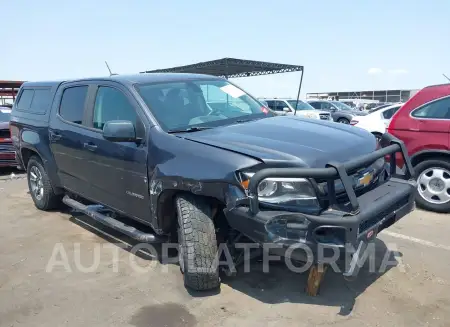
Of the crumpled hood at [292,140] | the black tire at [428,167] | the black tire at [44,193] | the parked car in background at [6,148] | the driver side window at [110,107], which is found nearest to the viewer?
the crumpled hood at [292,140]

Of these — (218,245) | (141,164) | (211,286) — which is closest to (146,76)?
(141,164)

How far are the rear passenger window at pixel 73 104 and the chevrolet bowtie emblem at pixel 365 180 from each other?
3013 millimetres

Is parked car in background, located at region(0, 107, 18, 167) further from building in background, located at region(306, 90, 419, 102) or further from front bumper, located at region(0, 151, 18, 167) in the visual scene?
building in background, located at region(306, 90, 419, 102)

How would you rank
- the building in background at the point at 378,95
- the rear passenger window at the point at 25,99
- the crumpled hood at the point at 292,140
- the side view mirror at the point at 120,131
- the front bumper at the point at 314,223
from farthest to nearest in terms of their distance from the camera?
1. the building in background at the point at 378,95
2. the rear passenger window at the point at 25,99
3. the side view mirror at the point at 120,131
4. the crumpled hood at the point at 292,140
5. the front bumper at the point at 314,223

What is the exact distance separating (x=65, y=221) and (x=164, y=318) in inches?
117

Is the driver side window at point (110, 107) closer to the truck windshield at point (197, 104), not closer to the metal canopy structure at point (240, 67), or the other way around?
the truck windshield at point (197, 104)

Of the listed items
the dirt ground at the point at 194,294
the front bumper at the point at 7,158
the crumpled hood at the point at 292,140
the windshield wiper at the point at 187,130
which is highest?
the windshield wiper at the point at 187,130

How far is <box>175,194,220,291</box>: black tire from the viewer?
3219 mm

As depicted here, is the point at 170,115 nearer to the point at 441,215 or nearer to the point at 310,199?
the point at 310,199

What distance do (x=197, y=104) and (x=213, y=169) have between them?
121cm

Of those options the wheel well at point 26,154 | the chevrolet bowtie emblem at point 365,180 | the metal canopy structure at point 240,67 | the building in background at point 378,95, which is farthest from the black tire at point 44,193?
the building in background at point 378,95

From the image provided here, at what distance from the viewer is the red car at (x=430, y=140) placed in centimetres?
539

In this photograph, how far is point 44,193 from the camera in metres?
5.75

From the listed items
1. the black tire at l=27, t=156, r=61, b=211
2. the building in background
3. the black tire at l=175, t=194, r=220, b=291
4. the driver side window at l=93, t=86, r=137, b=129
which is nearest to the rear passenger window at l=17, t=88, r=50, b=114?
the black tire at l=27, t=156, r=61, b=211
